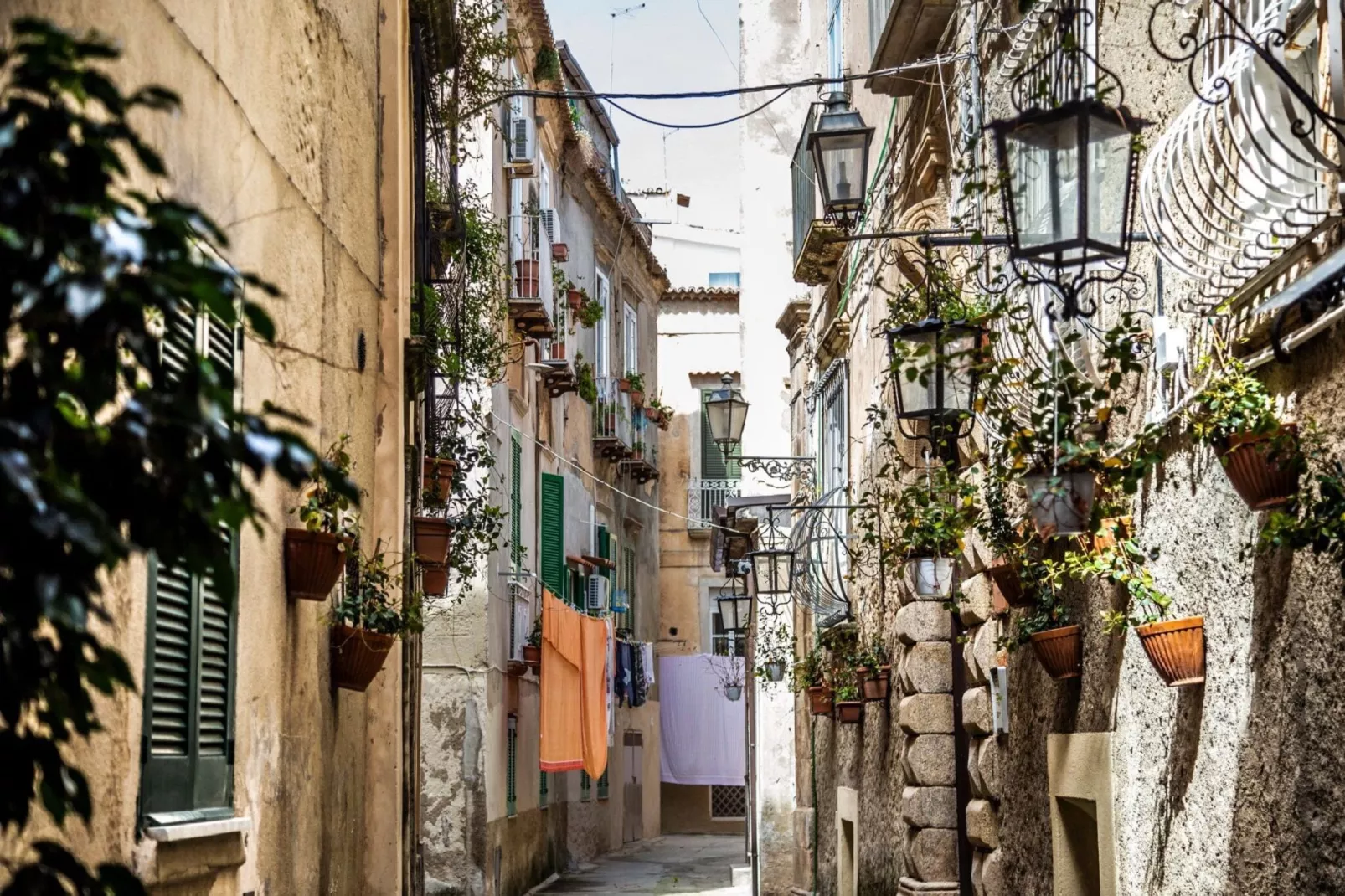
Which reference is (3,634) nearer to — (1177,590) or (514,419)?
(1177,590)

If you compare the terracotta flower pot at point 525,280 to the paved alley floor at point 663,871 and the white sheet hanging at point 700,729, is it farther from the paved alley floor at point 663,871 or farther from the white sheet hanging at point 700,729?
the white sheet hanging at point 700,729

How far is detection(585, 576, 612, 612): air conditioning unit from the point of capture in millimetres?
30719

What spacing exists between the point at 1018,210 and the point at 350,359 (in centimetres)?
364

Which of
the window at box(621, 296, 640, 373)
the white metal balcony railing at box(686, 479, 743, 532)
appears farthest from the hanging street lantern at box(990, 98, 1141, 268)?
the white metal balcony railing at box(686, 479, 743, 532)

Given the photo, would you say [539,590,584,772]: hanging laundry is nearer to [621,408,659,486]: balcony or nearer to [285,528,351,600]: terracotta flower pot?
[621,408,659,486]: balcony

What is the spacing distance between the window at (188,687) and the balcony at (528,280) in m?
16.4

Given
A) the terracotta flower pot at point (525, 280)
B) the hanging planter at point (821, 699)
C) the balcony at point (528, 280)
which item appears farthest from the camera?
the terracotta flower pot at point (525, 280)

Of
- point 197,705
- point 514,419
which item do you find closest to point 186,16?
point 197,705

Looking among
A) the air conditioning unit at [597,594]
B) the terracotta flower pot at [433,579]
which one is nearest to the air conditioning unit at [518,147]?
the air conditioning unit at [597,594]

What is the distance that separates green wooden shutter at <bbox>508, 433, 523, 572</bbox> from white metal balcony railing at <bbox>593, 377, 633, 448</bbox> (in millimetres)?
7538

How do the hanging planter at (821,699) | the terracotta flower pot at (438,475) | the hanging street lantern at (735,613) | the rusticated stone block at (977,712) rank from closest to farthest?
the rusticated stone block at (977,712) < the terracotta flower pot at (438,475) < the hanging planter at (821,699) < the hanging street lantern at (735,613)

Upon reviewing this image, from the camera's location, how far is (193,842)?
17.6 ft

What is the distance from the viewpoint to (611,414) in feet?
107

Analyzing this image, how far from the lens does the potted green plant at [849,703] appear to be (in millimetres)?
15609
